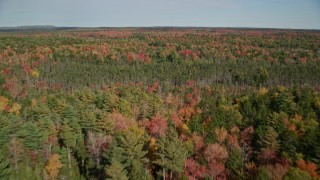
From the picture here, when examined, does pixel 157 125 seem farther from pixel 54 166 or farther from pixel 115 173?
pixel 115 173

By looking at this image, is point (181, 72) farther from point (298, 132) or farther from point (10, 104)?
point (298, 132)

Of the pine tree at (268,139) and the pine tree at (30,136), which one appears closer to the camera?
the pine tree at (30,136)

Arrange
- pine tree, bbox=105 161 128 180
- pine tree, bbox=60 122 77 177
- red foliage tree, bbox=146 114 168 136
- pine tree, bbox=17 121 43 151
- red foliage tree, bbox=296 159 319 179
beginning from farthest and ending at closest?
red foliage tree, bbox=146 114 168 136 < pine tree, bbox=60 122 77 177 < pine tree, bbox=17 121 43 151 < red foliage tree, bbox=296 159 319 179 < pine tree, bbox=105 161 128 180

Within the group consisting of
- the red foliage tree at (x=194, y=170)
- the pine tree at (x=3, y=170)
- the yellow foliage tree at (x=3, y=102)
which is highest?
the pine tree at (x=3, y=170)

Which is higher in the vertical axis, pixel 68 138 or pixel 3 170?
pixel 3 170

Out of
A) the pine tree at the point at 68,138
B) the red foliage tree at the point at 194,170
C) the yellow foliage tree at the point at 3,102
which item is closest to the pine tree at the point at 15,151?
the pine tree at the point at 68,138

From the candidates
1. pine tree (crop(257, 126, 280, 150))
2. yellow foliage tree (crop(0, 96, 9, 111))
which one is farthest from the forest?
yellow foliage tree (crop(0, 96, 9, 111))

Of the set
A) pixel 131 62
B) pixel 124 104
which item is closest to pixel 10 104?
pixel 124 104

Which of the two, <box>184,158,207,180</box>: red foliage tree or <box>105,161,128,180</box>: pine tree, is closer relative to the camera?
<box>105,161,128,180</box>: pine tree

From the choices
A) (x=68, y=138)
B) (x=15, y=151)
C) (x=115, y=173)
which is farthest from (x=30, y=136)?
(x=115, y=173)

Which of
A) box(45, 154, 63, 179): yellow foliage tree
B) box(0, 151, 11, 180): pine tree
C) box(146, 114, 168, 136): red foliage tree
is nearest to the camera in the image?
box(0, 151, 11, 180): pine tree

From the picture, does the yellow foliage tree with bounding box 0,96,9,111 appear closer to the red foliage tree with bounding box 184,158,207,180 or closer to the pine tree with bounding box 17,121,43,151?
the pine tree with bounding box 17,121,43,151

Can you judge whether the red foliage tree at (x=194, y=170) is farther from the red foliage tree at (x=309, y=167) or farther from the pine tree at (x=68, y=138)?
the pine tree at (x=68, y=138)
